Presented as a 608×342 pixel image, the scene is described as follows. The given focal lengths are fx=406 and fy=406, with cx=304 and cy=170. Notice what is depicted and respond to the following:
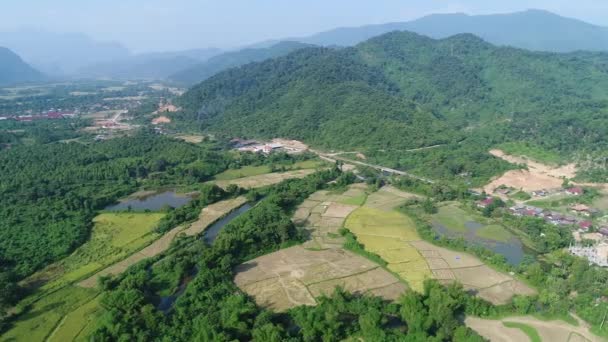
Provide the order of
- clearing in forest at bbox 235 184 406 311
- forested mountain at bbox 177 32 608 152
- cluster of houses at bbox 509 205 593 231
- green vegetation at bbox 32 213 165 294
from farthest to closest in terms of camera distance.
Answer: forested mountain at bbox 177 32 608 152
cluster of houses at bbox 509 205 593 231
green vegetation at bbox 32 213 165 294
clearing in forest at bbox 235 184 406 311

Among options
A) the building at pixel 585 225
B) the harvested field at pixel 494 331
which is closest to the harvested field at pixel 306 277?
the harvested field at pixel 494 331

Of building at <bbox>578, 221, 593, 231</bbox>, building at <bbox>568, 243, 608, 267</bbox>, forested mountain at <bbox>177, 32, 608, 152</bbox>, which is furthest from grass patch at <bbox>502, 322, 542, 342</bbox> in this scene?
forested mountain at <bbox>177, 32, 608, 152</bbox>

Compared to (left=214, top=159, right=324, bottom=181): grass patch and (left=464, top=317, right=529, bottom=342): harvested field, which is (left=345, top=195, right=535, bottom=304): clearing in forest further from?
(left=214, top=159, right=324, bottom=181): grass patch

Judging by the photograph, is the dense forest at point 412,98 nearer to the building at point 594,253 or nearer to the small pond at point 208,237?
the building at point 594,253

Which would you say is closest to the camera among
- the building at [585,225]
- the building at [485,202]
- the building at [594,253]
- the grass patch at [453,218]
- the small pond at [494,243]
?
the building at [594,253]

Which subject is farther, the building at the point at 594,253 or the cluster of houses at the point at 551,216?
the cluster of houses at the point at 551,216

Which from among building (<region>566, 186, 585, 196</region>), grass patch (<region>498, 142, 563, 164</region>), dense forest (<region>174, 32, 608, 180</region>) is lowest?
building (<region>566, 186, 585, 196</region>)

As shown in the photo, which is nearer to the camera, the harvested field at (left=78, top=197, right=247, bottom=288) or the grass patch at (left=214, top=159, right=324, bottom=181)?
the harvested field at (left=78, top=197, right=247, bottom=288)

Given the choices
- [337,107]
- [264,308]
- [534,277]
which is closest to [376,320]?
[264,308]
